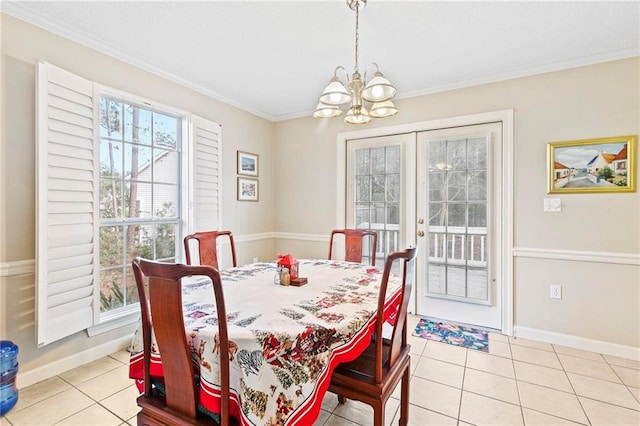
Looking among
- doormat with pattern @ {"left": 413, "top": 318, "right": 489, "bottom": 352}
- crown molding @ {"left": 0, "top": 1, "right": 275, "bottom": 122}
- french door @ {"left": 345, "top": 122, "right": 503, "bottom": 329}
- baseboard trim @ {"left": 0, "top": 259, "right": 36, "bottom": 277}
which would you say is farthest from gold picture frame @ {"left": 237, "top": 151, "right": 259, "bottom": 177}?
doormat with pattern @ {"left": 413, "top": 318, "right": 489, "bottom": 352}

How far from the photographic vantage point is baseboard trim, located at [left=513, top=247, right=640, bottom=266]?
245 centimetres

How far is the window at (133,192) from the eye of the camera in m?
2.51

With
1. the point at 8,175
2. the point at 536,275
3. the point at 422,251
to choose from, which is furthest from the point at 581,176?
the point at 8,175

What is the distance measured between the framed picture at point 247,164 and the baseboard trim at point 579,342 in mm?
3398

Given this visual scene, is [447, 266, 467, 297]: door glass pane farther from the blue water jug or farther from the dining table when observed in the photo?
the blue water jug

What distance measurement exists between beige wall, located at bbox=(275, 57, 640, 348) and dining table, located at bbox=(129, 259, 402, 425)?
78.3 inches

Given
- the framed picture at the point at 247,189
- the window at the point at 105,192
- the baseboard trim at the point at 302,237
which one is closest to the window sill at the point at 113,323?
the window at the point at 105,192

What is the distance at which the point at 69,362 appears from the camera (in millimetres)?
2238

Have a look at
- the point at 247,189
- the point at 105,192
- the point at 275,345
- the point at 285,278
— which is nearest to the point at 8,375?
the point at 105,192

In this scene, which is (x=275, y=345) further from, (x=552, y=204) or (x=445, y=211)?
(x=552, y=204)

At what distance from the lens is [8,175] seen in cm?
195

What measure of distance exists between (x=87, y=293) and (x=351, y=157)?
9.59 feet

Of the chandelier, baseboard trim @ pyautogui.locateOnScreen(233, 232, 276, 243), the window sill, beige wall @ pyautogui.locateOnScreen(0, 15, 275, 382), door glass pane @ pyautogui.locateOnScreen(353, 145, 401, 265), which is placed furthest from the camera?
baseboard trim @ pyautogui.locateOnScreen(233, 232, 276, 243)

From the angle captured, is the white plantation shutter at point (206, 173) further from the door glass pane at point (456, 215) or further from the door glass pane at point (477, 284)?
the door glass pane at point (477, 284)
